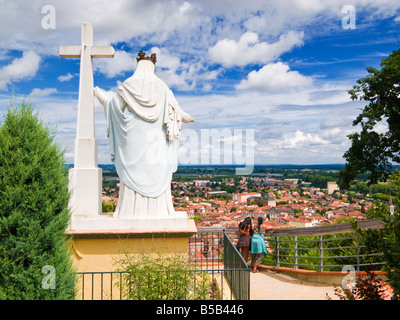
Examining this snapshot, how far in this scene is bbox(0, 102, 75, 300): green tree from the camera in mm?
3332

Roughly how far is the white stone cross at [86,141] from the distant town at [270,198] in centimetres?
480

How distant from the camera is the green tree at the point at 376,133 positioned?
11.7 metres

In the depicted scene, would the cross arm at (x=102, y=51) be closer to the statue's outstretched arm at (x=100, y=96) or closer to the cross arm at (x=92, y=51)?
the cross arm at (x=92, y=51)

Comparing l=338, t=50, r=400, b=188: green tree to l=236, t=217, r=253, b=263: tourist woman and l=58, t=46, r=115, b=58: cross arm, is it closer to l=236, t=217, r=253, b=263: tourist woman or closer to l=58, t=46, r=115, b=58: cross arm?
l=236, t=217, r=253, b=263: tourist woman

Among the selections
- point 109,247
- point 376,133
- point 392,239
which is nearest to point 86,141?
point 109,247

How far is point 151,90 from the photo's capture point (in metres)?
5.63

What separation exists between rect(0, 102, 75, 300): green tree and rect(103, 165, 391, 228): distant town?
693 cm

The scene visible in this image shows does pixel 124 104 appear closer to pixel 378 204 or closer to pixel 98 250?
pixel 98 250

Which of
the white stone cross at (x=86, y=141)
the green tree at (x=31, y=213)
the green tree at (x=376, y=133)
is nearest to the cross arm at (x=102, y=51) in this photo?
the white stone cross at (x=86, y=141)

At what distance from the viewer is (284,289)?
6.39 metres

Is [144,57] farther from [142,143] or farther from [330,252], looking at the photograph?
[330,252]


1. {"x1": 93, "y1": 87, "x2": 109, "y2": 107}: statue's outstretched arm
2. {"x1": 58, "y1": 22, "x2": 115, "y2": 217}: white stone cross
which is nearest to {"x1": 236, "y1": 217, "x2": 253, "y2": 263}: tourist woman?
{"x1": 58, "y1": 22, "x2": 115, "y2": 217}: white stone cross

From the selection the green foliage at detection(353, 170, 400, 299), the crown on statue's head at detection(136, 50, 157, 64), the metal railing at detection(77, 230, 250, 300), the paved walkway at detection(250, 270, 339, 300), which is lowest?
the paved walkway at detection(250, 270, 339, 300)
